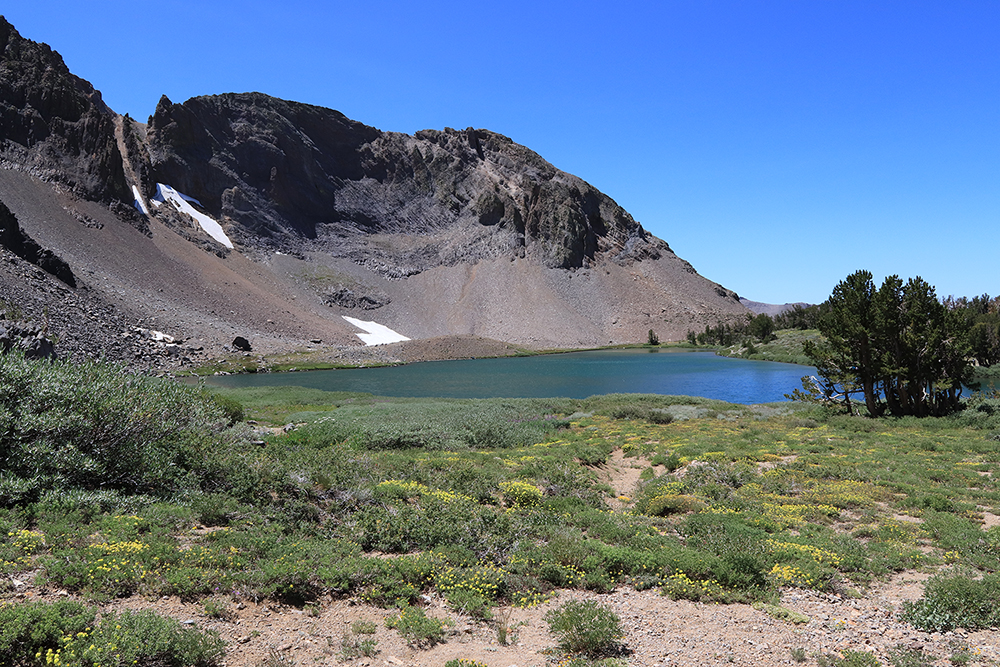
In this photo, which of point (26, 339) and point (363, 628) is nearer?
point (363, 628)

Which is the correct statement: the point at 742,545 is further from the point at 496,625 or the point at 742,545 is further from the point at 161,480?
the point at 161,480

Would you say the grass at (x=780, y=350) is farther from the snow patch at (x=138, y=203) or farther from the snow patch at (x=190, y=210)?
the snow patch at (x=138, y=203)

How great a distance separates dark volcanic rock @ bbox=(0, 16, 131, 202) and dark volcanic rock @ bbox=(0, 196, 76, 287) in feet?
148

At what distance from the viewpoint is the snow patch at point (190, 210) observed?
5930 inches

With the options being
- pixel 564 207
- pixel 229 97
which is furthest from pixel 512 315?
pixel 229 97

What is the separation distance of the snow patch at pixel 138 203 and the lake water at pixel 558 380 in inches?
3252

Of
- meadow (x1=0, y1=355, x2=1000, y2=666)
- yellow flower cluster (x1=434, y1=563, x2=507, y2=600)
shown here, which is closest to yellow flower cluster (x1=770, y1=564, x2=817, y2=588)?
meadow (x1=0, y1=355, x2=1000, y2=666)

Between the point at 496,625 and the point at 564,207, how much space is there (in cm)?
18989

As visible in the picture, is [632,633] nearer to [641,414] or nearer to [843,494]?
[843,494]

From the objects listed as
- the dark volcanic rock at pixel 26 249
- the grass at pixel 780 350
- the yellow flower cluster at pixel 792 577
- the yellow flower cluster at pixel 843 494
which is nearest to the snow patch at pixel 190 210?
the dark volcanic rock at pixel 26 249

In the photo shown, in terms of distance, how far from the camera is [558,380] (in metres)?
70.5

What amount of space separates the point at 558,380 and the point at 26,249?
7953 cm

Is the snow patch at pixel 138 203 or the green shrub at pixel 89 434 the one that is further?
the snow patch at pixel 138 203

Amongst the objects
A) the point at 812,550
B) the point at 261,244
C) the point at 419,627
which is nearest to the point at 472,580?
the point at 419,627
